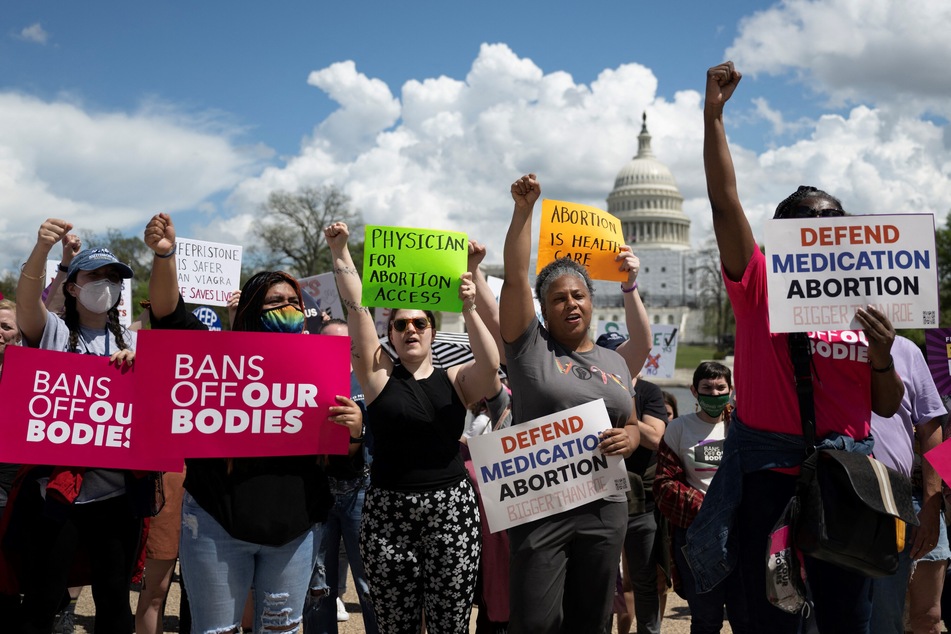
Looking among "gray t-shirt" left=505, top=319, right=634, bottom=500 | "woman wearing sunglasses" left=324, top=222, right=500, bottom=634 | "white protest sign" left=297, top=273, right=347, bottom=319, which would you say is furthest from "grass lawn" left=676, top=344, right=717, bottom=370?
"woman wearing sunglasses" left=324, top=222, right=500, bottom=634

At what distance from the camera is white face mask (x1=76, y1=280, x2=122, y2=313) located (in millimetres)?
3797

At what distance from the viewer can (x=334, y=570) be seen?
4.60 meters

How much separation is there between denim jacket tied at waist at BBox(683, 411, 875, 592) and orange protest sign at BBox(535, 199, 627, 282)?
2.71 m

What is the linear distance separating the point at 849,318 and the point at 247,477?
2.12m

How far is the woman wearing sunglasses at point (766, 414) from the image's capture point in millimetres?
2717

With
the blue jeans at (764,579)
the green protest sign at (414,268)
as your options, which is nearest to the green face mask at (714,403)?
the green protest sign at (414,268)

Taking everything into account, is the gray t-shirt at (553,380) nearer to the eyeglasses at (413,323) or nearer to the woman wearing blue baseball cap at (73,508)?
the eyeglasses at (413,323)

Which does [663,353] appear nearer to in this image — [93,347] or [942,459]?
[942,459]

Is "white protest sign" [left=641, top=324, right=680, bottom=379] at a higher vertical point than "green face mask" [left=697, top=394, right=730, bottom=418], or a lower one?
higher

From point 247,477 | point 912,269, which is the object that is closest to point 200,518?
point 247,477

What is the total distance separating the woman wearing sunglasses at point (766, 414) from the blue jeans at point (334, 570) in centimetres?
203

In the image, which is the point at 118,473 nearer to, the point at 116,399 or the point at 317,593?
the point at 116,399

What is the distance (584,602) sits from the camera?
11.4 ft

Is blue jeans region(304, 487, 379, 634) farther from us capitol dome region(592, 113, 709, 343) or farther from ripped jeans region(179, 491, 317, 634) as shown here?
us capitol dome region(592, 113, 709, 343)
